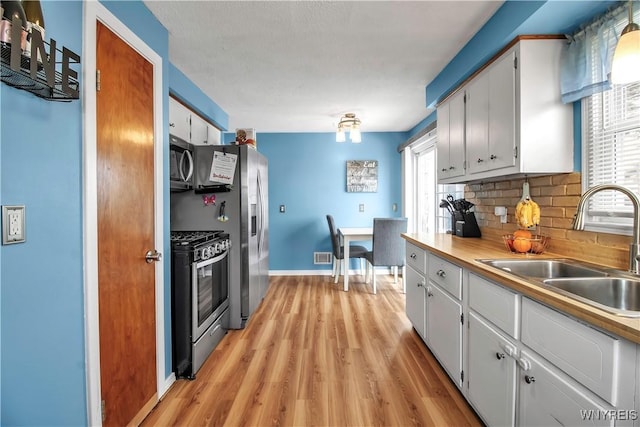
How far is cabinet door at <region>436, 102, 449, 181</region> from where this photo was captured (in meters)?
2.65

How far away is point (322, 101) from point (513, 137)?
7.12 feet

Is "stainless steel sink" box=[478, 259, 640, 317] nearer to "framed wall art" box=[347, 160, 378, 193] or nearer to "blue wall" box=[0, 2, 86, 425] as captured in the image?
"blue wall" box=[0, 2, 86, 425]

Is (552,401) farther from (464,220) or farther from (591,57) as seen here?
(464,220)

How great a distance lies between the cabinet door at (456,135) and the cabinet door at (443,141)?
6 centimetres

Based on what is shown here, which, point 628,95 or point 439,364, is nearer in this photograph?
point 628,95

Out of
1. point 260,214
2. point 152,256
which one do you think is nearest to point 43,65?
point 152,256

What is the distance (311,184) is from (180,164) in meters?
2.58

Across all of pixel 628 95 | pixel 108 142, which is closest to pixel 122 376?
pixel 108 142

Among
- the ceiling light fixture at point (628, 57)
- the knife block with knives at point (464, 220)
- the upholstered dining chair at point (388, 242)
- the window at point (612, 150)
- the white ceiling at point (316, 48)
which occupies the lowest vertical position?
the upholstered dining chair at point (388, 242)

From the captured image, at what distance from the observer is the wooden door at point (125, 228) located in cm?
136

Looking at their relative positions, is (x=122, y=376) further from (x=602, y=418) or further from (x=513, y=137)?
(x=513, y=137)

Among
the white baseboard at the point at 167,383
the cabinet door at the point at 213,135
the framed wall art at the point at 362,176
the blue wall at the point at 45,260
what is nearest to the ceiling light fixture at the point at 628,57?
the blue wall at the point at 45,260

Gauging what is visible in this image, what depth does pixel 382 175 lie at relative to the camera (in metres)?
4.91

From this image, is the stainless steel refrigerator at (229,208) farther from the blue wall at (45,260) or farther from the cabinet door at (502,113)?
the cabinet door at (502,113)
